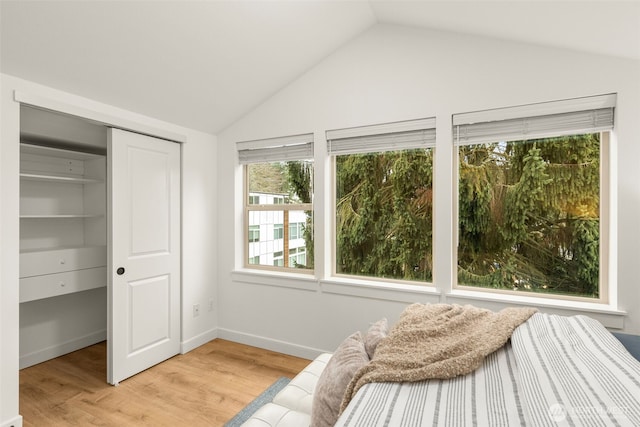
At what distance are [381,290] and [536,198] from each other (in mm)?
1309

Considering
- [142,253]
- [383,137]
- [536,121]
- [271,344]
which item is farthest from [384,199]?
[142,253]

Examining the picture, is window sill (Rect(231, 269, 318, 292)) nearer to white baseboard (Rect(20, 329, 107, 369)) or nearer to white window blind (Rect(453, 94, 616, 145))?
white baseboard (Rect(20, 329, 107, 369))

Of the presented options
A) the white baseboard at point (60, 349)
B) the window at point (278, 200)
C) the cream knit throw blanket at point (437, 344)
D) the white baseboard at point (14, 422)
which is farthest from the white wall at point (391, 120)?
the white baseboard at point (14, 422)

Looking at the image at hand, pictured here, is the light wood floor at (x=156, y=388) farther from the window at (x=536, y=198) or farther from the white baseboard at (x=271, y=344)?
the window at (x=536, y=198)

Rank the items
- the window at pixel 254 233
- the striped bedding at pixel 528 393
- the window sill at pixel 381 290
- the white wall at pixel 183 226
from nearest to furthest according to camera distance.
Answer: the striped bedding at pixel 528 393
the white wall at pixel 183 226
the window sill at pixel 381 290
the window at pixel 254 233

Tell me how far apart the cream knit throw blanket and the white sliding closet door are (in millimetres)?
2162

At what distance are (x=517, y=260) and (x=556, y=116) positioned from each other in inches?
40.0

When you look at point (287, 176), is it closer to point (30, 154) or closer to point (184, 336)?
point (184, 336)

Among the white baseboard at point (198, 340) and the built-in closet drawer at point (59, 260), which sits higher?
the built-in closet drawer at point (59, 260)

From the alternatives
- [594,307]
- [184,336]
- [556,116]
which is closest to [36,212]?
[184,336]

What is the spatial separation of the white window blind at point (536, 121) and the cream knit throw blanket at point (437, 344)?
4.14 feet

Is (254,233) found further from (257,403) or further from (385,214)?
(257,403)

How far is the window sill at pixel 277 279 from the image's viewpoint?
296cm

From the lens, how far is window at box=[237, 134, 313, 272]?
3.12m
